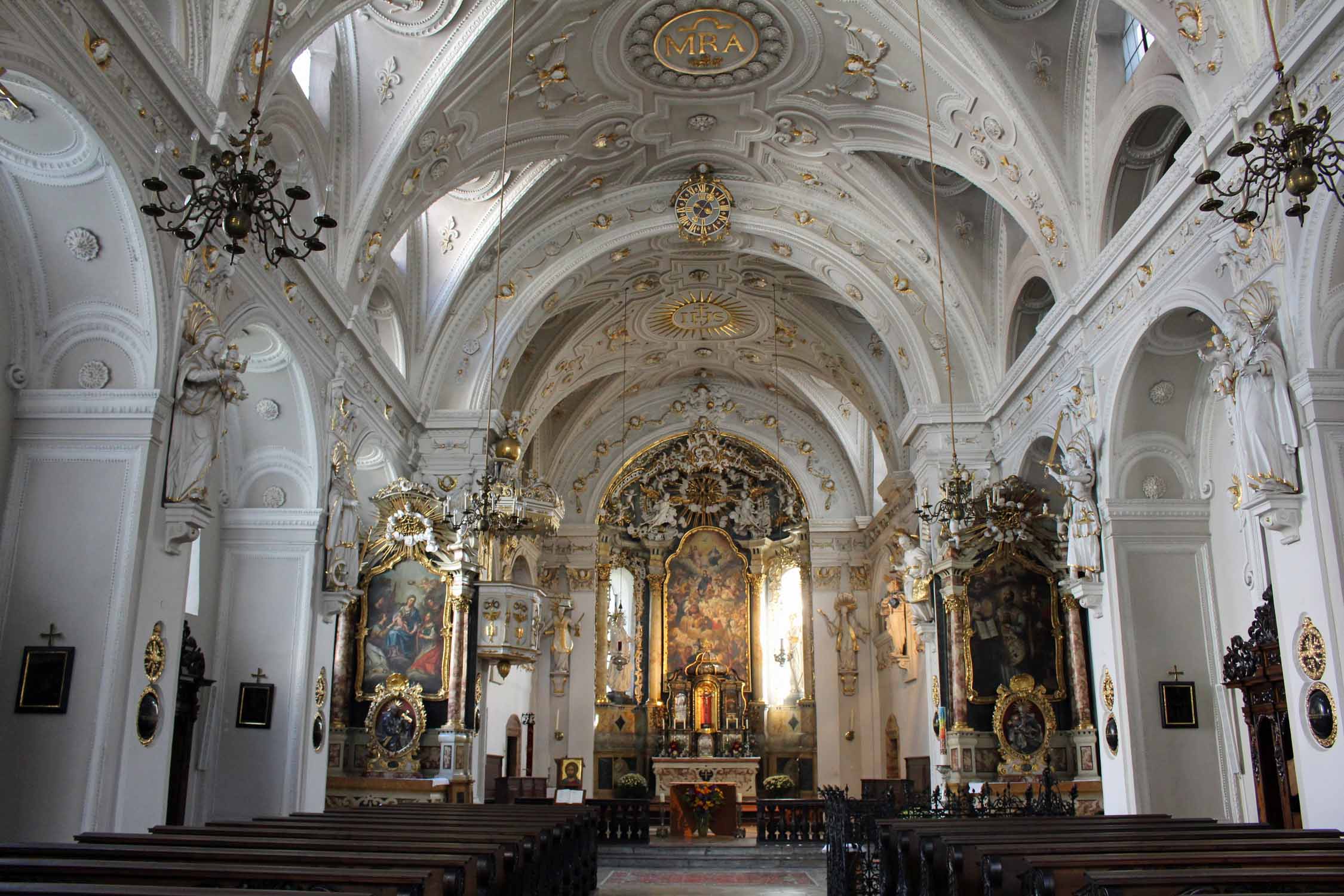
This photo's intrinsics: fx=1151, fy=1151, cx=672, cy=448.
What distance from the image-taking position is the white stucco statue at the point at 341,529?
13219 millimetres

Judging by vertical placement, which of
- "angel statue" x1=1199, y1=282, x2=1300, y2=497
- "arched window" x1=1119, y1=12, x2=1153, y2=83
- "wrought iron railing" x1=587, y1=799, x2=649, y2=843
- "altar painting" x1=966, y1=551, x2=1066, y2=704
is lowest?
"wrought iron railing" x1=587, y1=799, x2=649, y2=843

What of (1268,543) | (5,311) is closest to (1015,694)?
(1268,543)

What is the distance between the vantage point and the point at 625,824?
1820cm

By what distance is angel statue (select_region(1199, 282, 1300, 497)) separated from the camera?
8.59 m

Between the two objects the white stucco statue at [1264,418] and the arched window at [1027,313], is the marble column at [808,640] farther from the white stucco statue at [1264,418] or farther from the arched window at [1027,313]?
the white stucco statue at [1264,418]

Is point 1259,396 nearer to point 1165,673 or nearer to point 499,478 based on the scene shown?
point 1165,673

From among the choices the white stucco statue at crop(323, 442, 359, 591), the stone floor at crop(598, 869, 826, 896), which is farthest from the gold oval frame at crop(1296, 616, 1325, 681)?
the white stucco statue at crop(323, 442, 359, 591)

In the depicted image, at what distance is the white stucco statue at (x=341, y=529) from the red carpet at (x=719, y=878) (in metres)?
4.78

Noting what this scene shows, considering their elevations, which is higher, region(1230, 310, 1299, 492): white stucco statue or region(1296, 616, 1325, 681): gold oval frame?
region(1230, 310, 1299, 492): white stucco statue

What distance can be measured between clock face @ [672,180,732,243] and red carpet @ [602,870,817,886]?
9.51 m

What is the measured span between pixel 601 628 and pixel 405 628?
32.6 feet

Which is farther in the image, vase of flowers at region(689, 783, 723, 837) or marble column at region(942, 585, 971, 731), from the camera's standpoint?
vase of flowers at region(689, 783, 723, 837)

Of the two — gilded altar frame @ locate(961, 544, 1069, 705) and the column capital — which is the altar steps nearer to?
gilded altar frame @ locate(961, 544, 1069, 705)

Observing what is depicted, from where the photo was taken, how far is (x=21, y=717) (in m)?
8.41
